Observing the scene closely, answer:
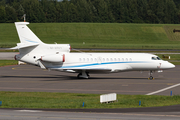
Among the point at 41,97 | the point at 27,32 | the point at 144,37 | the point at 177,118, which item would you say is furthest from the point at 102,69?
the point at 144,37

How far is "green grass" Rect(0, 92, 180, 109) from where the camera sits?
24.3 meters

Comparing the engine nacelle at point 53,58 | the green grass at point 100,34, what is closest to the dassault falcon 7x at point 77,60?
the engine nacelle at point 53,58

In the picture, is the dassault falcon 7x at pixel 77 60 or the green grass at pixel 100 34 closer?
the dassault falcon 7x at pixel 77 60

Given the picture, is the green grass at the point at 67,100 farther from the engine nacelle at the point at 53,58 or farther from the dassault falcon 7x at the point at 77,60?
the dassault falcon 7x at the point at 77,60

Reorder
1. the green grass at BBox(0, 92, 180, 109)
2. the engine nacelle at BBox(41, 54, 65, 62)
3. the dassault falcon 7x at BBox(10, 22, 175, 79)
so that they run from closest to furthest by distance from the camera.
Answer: the green grass at BBox(0, 92, 180, 109) < the engine nacelle at BBox(41, 54, 65, 62) < the dassault falcon 7x at BBox(10, 22, 175, 79)

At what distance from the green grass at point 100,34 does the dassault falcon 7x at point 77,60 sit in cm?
9974

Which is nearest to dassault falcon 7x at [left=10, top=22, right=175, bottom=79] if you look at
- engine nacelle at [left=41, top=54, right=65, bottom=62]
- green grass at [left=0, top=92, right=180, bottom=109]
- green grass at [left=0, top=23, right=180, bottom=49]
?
engine nacelle at [left=41, top=54, right=65, bottom=62]

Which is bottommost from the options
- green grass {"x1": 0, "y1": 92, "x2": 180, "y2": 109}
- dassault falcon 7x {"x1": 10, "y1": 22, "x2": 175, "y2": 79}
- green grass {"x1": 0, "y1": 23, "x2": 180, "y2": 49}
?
green grass {"x1": 0, "y1": 92, "x2": 180, "y2": 109}

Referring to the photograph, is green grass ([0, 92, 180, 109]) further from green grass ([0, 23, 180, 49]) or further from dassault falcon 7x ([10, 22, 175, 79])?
green grass ([0, 23, 180, 49])

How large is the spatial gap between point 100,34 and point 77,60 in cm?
11536

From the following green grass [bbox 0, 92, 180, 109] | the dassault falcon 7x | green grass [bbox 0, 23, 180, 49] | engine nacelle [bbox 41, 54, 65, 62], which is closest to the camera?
green grass [bbox 0, 92, 180, 109]

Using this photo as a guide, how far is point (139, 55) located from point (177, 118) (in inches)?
955

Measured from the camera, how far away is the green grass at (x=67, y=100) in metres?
24.3

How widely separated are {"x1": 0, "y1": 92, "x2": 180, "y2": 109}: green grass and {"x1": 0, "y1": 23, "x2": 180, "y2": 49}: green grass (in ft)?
372
